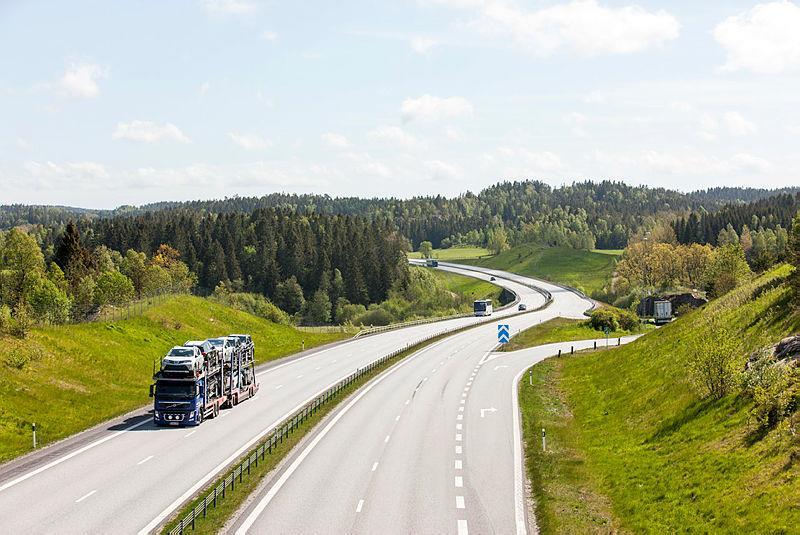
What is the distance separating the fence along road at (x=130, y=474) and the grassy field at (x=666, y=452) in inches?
552

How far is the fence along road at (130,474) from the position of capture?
24.8 metres

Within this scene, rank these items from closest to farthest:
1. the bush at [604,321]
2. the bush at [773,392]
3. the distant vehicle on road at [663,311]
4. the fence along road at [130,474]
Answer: the fence along road at [130,474] → the bush at [773,392] → the bush at [604,321] → the distant vehicle on road at [663,311]

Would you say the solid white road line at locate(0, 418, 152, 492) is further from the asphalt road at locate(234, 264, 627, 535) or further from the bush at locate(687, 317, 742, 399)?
the bush at locate(687, 317, 742, 399)

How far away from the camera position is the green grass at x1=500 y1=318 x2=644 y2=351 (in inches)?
Answer: 3317

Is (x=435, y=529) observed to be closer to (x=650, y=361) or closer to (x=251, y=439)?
(x=251, y=439)

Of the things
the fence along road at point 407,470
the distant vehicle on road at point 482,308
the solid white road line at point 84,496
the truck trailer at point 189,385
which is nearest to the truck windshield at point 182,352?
the truck trailer at point 189,385

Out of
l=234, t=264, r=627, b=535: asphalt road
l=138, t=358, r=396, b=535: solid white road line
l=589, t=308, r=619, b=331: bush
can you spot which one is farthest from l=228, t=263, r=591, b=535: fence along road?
l=589, t=308, r=619, b=331: bush

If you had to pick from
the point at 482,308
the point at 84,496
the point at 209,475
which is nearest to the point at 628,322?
the point at 482,308

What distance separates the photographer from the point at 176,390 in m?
39.7

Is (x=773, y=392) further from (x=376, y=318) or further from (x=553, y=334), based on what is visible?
(x=376, y=318)

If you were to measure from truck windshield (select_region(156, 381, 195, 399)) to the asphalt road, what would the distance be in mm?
7594

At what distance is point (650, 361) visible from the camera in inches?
1833

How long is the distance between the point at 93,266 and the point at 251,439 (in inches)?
3562

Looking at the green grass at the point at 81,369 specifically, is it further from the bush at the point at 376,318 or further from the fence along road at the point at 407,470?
the bush at the point at 376,318
